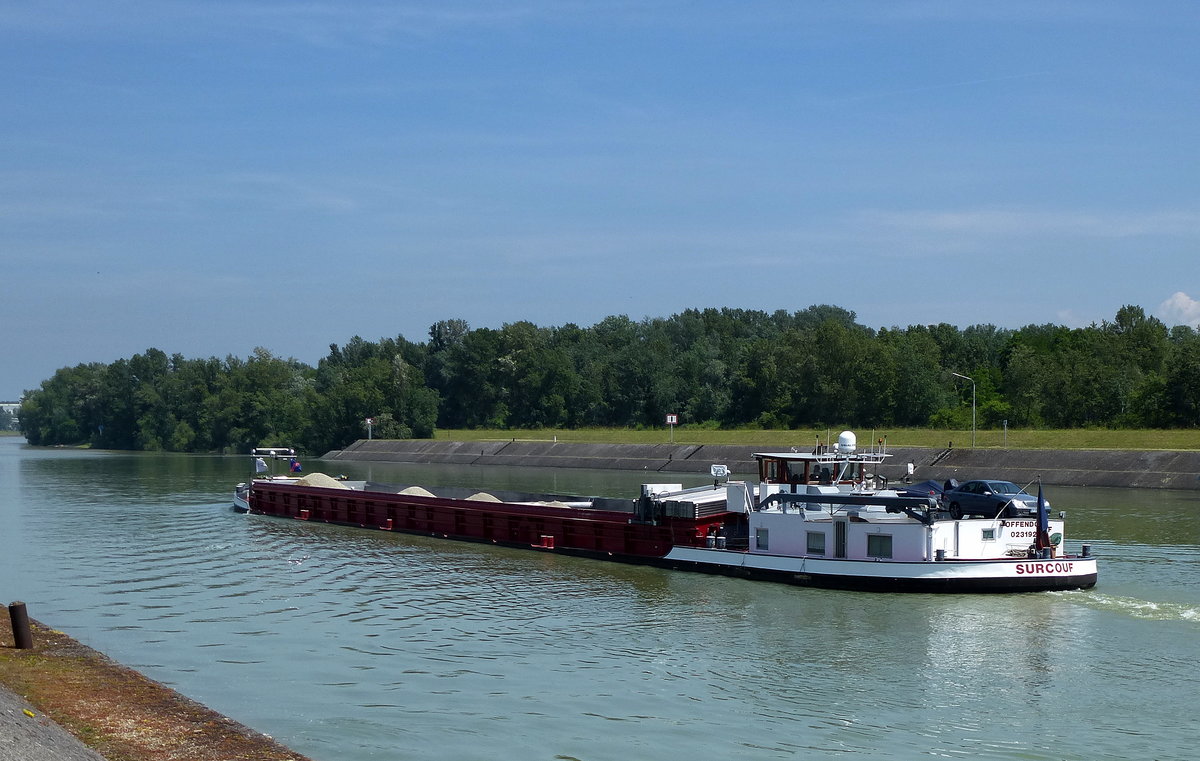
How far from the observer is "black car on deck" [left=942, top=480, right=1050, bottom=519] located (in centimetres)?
3731

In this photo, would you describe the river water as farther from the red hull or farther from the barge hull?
the red hull

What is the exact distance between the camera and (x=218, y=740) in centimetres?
1719

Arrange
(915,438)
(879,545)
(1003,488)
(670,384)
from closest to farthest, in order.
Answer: (879,545)
(1003,488)
(915,438)
(670,384)

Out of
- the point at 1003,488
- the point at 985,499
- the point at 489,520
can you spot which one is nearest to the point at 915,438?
the point at 1003,488

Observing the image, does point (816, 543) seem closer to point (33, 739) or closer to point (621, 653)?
point (621, 653)

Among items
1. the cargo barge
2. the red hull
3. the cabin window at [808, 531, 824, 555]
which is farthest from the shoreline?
the cabin window at [808, 531, 824, 555]

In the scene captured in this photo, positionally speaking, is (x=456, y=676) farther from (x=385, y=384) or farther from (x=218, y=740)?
(x=385, y=384)

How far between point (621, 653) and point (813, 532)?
405 inches

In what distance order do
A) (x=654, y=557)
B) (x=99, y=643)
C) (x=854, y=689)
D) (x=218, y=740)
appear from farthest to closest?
(x=654, y=557), (x=99, y=643), (x=854, y=689), (x=218, y=740)

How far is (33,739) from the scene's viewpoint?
1523 centimetres

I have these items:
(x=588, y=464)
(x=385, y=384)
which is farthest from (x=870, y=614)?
(x=385, y=384)

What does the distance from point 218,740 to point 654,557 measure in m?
21.4

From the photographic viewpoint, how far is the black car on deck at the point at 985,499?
3731cm

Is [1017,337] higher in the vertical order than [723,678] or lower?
higher
